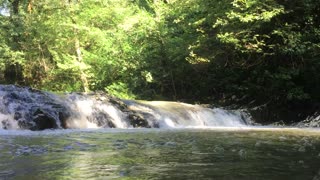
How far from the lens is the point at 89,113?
45.6 feet

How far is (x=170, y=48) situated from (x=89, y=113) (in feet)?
25.5

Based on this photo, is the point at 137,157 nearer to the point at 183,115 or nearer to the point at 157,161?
the point at 157,161

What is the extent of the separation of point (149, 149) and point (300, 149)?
2369mm

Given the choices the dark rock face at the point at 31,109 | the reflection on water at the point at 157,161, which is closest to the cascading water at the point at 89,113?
the dark rock face at the point at 31,109

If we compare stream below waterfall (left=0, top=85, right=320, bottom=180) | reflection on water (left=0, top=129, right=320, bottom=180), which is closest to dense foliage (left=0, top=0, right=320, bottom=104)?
stream below waterfall (left=0, top=85, right=320, bottom=180)

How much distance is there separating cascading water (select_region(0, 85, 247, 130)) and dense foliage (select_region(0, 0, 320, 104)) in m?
3.01

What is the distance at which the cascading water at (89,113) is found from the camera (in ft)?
40.3

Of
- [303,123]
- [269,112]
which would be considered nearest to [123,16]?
[269,112]

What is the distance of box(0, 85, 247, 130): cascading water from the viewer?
12.3 metres

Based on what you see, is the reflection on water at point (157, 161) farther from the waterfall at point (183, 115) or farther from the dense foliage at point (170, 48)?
the dense foliage at point (170, 48)

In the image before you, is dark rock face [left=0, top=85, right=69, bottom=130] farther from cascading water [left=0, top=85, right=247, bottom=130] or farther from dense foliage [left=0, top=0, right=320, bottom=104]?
dense foliage [left=0, top=0, right=320, bottom=104]

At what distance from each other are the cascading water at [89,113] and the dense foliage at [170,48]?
3015 mm

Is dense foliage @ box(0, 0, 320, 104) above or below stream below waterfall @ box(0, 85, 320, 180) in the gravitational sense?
above

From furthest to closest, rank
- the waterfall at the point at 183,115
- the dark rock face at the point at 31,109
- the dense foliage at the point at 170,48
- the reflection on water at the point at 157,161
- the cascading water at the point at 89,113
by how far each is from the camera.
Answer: the dense foliage at the point at 170,48, the waterfall at the point at 183,115, the cascading water at the point at 89,113, the dark rock face at the point at 31,109, the reflection on water at the point at 157,161
